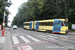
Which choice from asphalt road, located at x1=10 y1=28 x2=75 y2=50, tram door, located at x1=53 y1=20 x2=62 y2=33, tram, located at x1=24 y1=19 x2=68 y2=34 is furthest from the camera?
tram door, located at x1=53 y1=20 x2=62 y2=33

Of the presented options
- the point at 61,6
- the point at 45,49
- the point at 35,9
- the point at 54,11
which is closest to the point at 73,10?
the point at 61,6

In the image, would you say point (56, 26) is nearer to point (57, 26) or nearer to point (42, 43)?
point (57, 26)

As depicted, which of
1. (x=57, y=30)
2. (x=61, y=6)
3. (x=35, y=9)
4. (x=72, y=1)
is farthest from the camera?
(x=35, y=9)

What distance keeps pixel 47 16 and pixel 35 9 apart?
4880mm

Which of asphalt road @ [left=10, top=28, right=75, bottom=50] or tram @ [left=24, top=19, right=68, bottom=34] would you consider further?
tram @ [left=24, top=19, right=68, bottom=34]

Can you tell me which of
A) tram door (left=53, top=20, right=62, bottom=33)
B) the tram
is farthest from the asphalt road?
tram door (left=53, top=20, right=62, bottom=33)

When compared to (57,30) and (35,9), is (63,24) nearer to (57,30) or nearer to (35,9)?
(57,30)

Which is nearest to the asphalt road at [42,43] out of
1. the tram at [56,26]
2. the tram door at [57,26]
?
the tram at [56,26]

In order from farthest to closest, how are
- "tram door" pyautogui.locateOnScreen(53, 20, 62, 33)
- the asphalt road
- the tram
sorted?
1. "tram door" pyautogui.locateOnScreen(53, 20, 62, 33)
2. the tram
3. the asphalt road

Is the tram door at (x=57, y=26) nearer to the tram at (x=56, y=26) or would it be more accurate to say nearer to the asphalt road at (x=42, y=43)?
the tram at (x=56, y=26)

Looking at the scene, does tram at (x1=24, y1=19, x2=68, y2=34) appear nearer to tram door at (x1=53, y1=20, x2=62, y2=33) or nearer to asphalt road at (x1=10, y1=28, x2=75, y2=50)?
tram door at (x1=53, y1=20, x2=62, y2=33)

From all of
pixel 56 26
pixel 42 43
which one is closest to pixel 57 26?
pixel 56 26

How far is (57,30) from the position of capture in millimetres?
19062

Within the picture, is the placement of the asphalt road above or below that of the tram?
below
